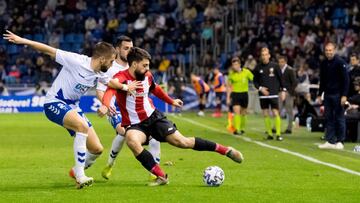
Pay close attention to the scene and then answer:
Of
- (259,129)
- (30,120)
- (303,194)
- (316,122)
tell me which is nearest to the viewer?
(303,194)

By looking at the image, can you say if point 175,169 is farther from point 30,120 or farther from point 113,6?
point 113,6

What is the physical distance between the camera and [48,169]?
14.5m

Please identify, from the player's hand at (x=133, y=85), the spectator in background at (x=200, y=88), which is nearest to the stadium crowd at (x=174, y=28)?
the spectator in background at (x=200, y=88)

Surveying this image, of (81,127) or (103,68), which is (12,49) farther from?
(81,127)

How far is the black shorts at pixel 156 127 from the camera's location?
40.4 ft

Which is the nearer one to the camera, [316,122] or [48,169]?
[48,169]

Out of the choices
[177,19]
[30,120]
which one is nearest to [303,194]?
[30,120]

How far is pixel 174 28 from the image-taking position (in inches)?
1820

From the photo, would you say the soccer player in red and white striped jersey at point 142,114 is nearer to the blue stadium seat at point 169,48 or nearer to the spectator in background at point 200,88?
the spectator in background at point 200,88

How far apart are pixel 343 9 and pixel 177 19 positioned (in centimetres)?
1141

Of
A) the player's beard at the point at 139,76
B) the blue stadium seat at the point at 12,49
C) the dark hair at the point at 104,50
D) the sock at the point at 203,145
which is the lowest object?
the blue stadium seat at the point at 12,49

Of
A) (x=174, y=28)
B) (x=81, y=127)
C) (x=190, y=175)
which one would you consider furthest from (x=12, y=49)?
(x=81, y=127)

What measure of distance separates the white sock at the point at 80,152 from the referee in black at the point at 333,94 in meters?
8.61

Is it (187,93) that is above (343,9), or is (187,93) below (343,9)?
below
